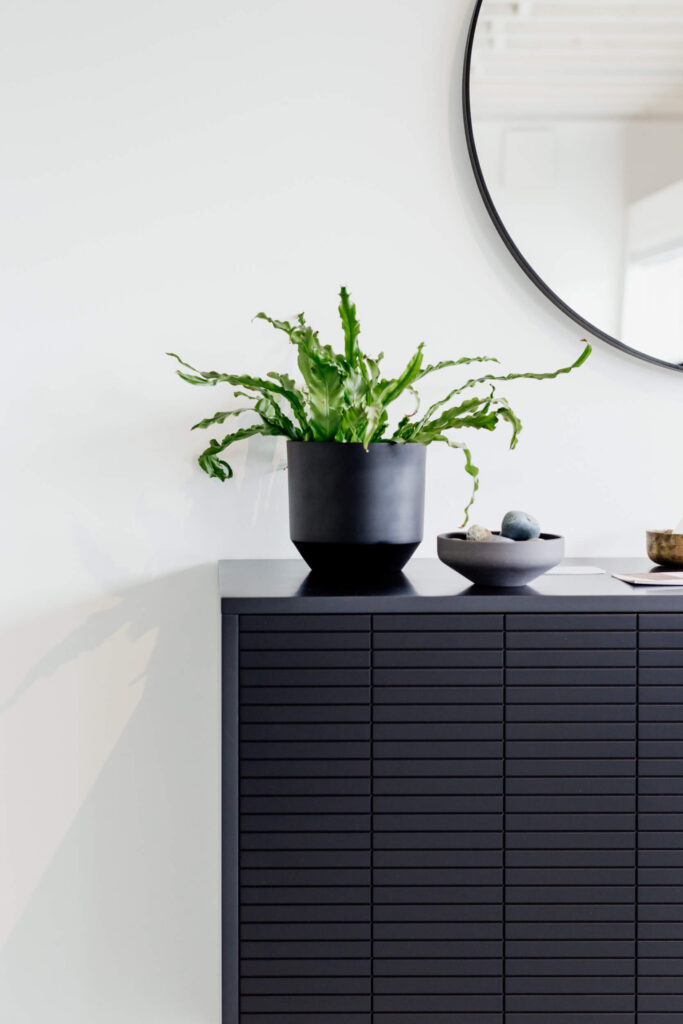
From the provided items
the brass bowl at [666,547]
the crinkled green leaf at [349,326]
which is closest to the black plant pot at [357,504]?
the crinkled green leaf at [349,326]

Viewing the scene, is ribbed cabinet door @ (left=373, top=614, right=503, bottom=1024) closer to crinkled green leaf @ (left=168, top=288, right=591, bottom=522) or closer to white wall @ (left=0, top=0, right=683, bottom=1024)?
crinkled green leaf @ (left=168, top=288, right=591, bottom=522)

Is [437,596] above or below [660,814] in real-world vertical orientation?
above

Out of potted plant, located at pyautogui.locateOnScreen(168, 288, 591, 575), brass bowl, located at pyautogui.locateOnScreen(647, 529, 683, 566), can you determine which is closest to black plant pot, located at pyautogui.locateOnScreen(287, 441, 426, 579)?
potted plant, located at pyautogui.locateOnScreen(168, 288, 591, 575)

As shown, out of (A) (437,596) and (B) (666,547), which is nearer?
(A) (437,596)

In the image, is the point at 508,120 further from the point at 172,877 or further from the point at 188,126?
the point at 172,877

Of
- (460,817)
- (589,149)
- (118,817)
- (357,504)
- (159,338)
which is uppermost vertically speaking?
(589,149)

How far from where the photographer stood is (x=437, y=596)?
3.63 feet

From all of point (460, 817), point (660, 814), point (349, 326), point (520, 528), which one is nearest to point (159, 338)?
point (349, 326)

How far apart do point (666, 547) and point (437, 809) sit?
0.54m

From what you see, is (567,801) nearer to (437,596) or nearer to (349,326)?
(437,596)

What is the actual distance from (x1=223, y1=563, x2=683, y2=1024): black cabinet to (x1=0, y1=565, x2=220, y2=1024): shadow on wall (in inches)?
16.1

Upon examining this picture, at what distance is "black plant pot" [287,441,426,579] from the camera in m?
1.21

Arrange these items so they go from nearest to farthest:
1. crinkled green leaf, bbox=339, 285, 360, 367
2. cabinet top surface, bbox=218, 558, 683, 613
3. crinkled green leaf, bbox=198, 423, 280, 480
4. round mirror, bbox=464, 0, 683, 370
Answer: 1. cabinet top surface, bbox=218, 558, 683, 613
2. crinkled green leaf, bbox=339, 285, 360, 367
3. crinkled green leaf, bbox=198, 423, 280, 480
4. round mirror, bbox=464, 0, 683, 370

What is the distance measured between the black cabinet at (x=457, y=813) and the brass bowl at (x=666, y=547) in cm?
25
